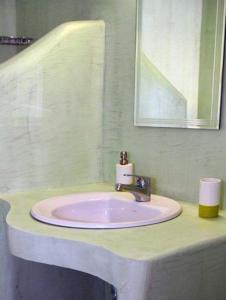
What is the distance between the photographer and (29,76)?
1517mm

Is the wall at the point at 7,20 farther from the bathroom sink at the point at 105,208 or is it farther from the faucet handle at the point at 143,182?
the faucet handle at the point at 143,182

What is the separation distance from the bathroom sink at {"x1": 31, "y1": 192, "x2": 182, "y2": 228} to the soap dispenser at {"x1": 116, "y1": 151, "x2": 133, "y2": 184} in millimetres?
70

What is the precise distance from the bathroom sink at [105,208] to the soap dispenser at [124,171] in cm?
7

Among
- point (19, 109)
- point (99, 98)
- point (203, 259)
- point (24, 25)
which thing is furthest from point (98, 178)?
point (24, 25)

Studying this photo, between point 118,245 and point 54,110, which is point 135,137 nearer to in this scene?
point 54,110

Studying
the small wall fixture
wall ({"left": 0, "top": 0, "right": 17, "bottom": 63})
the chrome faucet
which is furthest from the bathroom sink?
wall ({"left": 0, "top": 0, "right": 17, "bottom": 63})

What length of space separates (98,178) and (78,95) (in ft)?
1.26

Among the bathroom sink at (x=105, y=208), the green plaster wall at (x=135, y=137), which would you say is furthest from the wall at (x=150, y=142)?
the bathroom sink at (x=105, y=208)

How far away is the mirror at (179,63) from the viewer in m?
1.30

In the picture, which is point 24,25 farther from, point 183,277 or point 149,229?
point 183,277

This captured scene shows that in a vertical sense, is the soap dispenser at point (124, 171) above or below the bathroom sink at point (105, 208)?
above

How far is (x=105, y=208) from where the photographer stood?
149 cm

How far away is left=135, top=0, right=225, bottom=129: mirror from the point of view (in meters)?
1.30

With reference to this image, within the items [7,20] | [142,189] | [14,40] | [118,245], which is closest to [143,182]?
[142,189]
